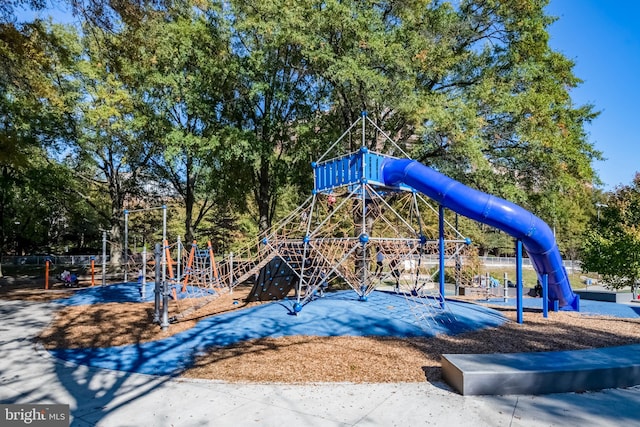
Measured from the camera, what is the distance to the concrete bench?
19.1 feet

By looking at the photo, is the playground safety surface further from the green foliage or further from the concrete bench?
the green foliage

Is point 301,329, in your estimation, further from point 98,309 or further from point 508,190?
point 508,190

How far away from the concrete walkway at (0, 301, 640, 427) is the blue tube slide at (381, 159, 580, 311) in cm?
577

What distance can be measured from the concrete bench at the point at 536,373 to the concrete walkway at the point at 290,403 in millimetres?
126

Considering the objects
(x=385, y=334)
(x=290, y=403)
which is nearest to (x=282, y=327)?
(x=385, y=334)

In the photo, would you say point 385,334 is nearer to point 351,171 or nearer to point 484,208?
point 484,208

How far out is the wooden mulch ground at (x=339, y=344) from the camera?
703 cm

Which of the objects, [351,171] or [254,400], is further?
[351,171]

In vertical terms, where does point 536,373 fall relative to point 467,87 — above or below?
below

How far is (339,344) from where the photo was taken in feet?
29.7

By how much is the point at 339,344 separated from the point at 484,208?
5.41 metres

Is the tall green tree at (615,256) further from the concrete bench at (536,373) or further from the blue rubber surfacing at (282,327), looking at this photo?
the concrete bench at (536,373)

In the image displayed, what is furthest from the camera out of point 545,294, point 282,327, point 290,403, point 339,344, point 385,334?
point 545,294

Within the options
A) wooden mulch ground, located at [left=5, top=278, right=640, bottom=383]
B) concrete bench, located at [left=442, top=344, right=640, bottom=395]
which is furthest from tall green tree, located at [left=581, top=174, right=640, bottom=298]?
concrete bench, located at [left=442, top=344, right=640, bottom=395]
